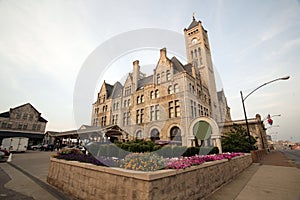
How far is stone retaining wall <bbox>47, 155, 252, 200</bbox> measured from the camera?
3.58m

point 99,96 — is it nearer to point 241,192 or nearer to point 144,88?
point 144,88

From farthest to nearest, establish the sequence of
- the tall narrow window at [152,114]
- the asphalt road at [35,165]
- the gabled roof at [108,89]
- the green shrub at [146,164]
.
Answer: the gabled roof at [108,89] → the tall narrow window at [152,114] → the asphalt road at [35,165] → the green shrub at [146,164]

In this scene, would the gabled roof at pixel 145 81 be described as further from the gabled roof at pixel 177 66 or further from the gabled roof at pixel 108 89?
the gabled roof at pixel 108 89

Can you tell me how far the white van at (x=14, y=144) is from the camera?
27047 mm

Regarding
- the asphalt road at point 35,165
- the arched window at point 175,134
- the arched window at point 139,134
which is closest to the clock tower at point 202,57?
the arched window at point 175,134

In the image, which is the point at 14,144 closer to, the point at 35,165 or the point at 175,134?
the point at 35,165

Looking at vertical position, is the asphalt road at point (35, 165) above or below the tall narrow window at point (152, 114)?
below

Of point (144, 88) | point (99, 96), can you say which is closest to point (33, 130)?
point (99, 96)

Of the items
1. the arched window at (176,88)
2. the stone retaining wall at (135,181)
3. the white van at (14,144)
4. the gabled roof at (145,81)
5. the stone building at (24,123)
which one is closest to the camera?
the stone retaining wall at (135,181)

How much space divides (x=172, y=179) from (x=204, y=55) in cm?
3785

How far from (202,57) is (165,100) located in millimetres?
Answer: 19577

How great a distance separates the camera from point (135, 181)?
3654 millimetres

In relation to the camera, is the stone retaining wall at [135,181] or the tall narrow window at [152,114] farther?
the tall narrow window at [152,114]

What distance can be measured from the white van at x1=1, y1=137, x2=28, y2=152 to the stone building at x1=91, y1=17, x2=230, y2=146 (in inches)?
574
